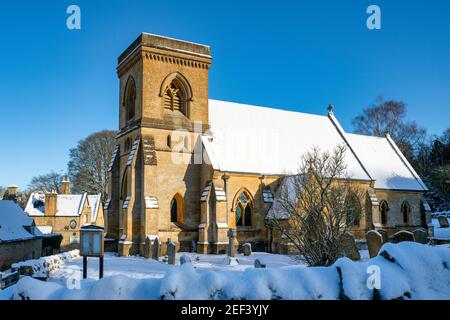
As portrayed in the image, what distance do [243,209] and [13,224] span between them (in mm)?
14558

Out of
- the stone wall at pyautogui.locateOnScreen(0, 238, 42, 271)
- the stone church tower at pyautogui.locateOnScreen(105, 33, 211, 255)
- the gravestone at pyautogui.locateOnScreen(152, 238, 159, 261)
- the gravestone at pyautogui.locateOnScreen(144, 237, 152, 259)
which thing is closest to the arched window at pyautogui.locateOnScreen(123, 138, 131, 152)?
the stone church tower at pyautogui.locateOnScreen(105, 33, 211, 255)

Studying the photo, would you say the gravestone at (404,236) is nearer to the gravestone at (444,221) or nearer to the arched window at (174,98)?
the arched window at (174,98)

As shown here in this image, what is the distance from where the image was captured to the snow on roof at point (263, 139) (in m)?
25.7

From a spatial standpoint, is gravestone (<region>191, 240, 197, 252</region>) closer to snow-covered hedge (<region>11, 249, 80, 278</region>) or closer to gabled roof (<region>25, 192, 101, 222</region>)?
snow-covered hedge (<region>11, 249, 80, 278</region>)

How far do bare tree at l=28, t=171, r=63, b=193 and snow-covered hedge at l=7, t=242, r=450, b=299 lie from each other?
52.9 metres

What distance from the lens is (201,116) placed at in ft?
86.7

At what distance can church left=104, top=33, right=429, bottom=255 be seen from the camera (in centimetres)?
2356

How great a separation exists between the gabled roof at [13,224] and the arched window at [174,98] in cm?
1203

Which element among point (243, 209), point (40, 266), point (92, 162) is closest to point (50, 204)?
point (92, 162)

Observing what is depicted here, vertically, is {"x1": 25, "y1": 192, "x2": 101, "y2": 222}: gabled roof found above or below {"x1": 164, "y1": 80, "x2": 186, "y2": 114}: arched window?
below

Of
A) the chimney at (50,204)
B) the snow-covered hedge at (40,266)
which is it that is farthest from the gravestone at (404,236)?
the chimney at (50,204)

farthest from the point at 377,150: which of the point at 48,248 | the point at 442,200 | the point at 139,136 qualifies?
the point at 48,248
